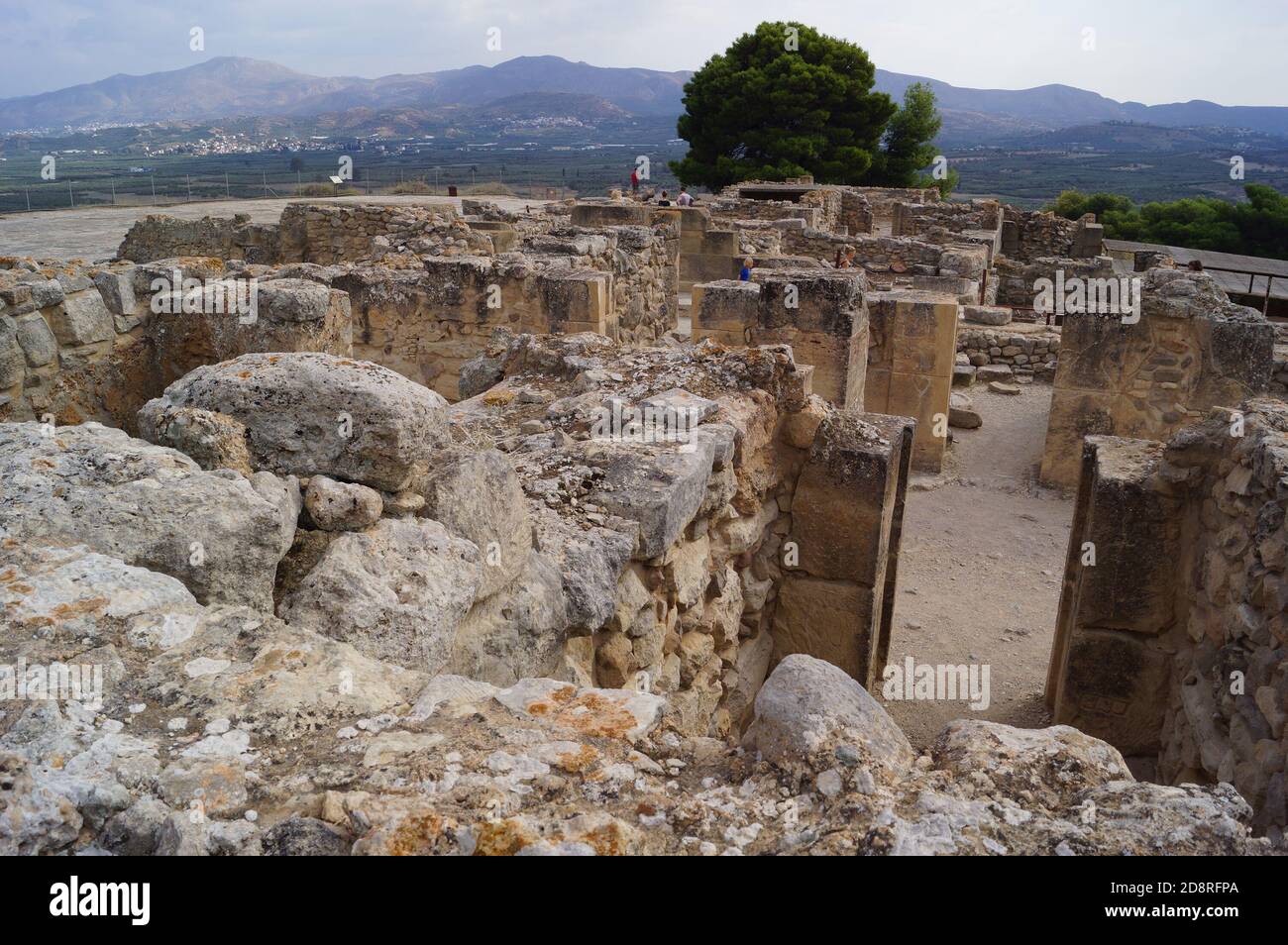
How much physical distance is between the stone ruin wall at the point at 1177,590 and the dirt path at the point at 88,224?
13354 millimetres

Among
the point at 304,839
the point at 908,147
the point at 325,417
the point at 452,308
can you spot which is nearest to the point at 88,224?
the point at 452,308

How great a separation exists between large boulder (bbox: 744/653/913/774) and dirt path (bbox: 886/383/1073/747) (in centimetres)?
318

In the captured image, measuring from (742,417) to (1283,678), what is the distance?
8.86 ft

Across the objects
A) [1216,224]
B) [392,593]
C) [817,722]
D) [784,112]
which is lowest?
[817,722]

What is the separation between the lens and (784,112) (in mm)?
32469

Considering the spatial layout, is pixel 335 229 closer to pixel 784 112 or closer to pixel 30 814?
pixel 30 814

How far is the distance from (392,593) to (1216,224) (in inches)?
1638

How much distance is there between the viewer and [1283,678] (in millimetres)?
3557

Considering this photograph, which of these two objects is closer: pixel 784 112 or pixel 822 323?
pixel 822 323

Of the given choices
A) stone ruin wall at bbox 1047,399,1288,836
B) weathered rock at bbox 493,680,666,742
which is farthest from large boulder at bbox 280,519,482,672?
stone ruin wall at bbox 1047,399,1288,836

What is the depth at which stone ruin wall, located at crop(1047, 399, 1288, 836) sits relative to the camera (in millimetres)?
3980

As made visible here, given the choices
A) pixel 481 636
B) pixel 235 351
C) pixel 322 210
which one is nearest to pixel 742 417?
pixel 481 636

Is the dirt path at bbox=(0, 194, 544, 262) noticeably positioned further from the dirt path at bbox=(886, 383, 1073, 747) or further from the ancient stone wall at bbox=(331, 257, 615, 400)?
the dirt path at bbox=(886, 383, 1073, 747)

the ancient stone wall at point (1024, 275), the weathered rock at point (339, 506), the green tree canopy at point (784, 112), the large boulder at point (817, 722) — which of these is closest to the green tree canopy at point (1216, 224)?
the green tree canopy at point (784, 112)
